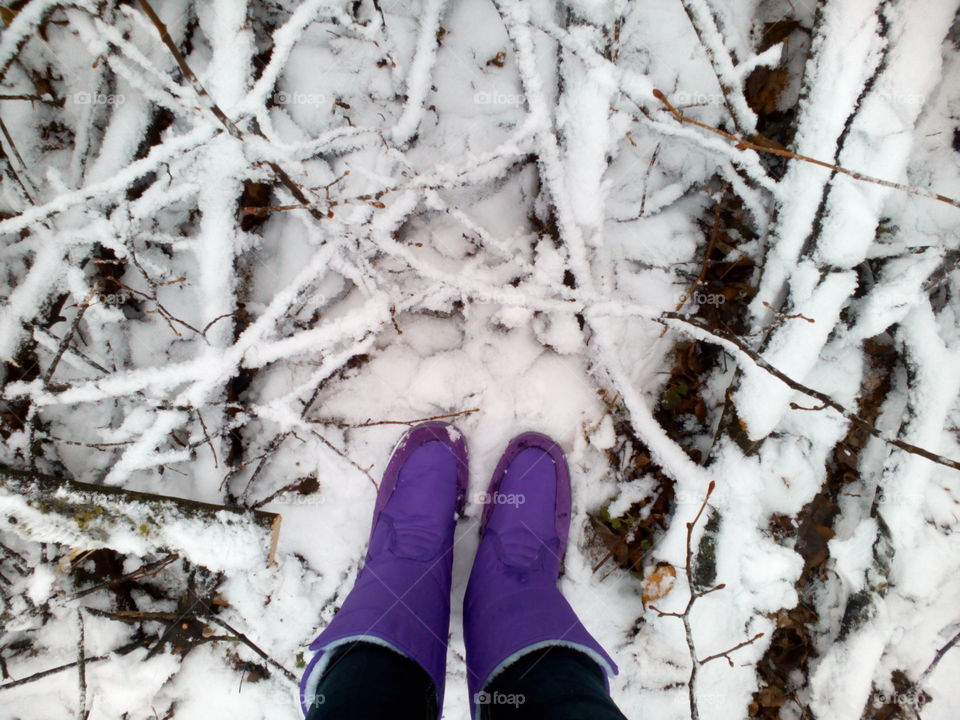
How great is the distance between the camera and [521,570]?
73.8 inches

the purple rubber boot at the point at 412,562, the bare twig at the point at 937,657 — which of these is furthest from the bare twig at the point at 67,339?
the bare twig at the point at 937,657

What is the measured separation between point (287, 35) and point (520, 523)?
1.80 metres

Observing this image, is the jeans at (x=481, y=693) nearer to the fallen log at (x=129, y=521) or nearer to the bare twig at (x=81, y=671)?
the fallen log at (x=129, y=521)

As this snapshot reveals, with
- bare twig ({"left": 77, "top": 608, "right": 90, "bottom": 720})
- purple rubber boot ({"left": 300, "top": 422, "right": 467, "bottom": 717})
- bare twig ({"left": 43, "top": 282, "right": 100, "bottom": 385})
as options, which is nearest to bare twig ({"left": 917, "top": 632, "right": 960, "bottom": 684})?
purple rubber boot ({"left": 300, "top": 422, "right": 467, "bottom": 717})

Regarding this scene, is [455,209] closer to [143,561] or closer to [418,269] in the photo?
[418,269]

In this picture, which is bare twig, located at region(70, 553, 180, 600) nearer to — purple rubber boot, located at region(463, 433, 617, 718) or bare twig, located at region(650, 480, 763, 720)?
purple rubber boot, located at region(463, 433, 617, 718)

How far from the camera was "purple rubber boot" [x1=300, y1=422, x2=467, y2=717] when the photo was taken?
1567 millimetres

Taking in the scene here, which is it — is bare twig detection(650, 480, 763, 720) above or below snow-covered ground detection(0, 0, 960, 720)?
below

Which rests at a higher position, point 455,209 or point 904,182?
point 455,209

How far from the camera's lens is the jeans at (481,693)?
1351 mm

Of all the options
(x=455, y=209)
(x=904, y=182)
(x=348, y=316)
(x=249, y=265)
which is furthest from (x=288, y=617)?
(x=904, y=182)

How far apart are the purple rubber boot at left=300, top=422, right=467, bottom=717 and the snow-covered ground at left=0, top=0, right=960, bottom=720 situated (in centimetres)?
13

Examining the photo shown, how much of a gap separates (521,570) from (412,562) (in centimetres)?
39

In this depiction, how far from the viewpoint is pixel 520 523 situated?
1980 mm
